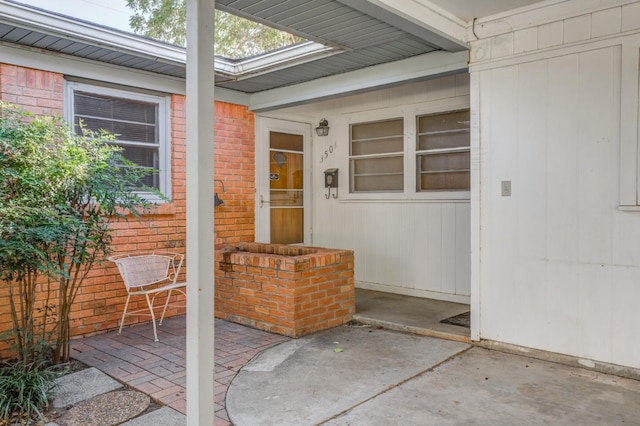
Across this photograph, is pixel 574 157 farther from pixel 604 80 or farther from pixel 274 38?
pixel 274 38

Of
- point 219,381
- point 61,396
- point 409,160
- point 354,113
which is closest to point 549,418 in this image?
point 219,381

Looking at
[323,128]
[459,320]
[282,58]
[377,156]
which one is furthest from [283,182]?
[459,320]

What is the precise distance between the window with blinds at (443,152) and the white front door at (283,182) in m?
1.72

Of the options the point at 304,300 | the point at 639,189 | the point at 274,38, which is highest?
the point at 274,38

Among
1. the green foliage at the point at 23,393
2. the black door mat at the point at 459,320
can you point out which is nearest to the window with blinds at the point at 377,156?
the black door mat at the point at 459,320

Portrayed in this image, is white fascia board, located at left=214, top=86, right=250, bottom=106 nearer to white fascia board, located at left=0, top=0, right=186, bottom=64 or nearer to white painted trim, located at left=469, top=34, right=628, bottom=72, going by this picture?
white fascia board, located at left=0, top=0, right=186, bottom=64

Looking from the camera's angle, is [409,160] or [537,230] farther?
[409,160]

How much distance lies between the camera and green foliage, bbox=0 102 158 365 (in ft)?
9.53

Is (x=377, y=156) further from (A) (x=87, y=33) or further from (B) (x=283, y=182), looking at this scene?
(A) (x=87, y=33)

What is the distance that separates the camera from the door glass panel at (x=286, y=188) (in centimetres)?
614

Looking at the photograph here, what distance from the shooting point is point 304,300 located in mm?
4262

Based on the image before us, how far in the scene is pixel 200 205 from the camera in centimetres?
239

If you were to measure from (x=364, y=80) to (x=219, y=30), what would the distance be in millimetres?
1539

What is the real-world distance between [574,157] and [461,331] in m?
1.75
